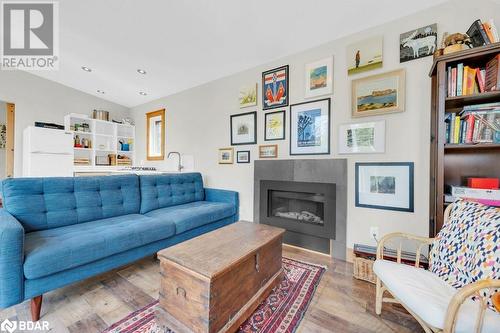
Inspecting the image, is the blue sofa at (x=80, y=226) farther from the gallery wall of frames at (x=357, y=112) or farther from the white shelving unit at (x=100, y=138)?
the white shelving unit at (x=100, y=138)

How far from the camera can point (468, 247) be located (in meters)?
1.19

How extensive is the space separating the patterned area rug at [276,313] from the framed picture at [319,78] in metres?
1.99

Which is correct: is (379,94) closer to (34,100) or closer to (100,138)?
(100,138)

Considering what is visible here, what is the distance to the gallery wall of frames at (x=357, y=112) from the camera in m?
1.98

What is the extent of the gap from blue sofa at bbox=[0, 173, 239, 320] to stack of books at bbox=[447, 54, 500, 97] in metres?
2.55

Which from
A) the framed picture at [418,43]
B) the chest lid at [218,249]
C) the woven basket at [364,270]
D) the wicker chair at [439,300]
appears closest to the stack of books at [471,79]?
the framed picture at [418,43]

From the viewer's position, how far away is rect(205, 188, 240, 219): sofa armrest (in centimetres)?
305

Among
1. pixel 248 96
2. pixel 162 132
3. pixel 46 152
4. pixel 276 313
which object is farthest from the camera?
pixel 162 132

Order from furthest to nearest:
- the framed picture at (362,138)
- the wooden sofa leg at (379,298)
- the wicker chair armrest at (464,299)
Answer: the framed picture at (362,138)
the wooden sofa leg at (379,298)
the wicker chair armrest at (464,299)

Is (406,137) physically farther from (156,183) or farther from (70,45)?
(70,45)

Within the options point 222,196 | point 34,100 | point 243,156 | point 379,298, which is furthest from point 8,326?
point 34,100

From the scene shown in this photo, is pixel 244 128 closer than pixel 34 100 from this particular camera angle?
Yes

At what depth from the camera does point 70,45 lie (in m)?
2.95

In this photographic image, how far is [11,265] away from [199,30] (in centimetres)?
254
